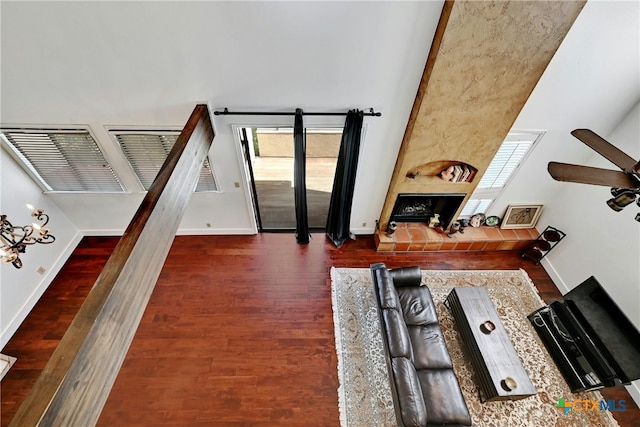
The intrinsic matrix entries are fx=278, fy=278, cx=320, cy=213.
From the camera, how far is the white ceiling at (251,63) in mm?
2430

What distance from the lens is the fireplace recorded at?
4290 mm

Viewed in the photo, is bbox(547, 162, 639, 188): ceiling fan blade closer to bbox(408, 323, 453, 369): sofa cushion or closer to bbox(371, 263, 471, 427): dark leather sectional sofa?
bbox(371, 263, 471, 427): dark leather sectional sofa

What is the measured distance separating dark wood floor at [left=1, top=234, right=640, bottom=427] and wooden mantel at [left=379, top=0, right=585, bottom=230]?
1.86 metres

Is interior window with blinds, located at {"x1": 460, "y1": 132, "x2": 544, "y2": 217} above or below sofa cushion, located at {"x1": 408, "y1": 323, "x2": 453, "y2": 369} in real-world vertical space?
above

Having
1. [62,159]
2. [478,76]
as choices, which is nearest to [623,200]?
[478,76]

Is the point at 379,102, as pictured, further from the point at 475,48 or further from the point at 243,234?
the point at 243,234

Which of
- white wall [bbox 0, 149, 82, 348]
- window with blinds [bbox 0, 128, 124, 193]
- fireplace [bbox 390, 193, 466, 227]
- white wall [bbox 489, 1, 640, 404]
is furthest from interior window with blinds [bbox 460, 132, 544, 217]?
white wall [bbox 0, 149, 82, 348]

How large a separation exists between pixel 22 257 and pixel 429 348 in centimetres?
507

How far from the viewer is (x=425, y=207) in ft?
15.3

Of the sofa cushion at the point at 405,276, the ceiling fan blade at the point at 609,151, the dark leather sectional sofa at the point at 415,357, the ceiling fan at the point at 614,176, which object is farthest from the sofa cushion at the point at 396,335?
the ceiling fan blade at the point at 609,151

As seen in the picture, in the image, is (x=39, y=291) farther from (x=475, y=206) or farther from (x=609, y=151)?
(x=475, y=206)

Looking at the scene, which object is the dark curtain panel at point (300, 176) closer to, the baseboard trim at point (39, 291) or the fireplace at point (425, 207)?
the fireplace at point (425, 207)

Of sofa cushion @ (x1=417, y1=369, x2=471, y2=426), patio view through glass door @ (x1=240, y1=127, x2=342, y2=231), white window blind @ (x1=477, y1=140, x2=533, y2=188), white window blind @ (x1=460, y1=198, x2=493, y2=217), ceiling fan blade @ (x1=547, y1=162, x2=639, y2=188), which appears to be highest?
patio view through glass door @ (x1=240, y1=127, x2=342, y2=231)

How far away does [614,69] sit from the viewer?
9.70 feet
